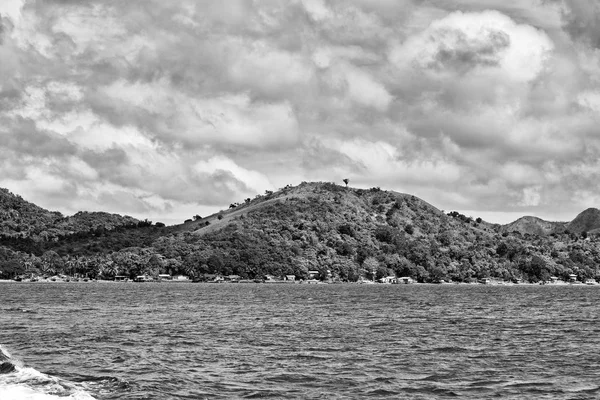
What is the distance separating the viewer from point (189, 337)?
7631 cm

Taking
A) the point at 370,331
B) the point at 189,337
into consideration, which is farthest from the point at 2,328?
the point at 370,331

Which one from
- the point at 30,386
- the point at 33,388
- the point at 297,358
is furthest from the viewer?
the point at 297,358

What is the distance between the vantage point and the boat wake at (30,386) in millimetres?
38094

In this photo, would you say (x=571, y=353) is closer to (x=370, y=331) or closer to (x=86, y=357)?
(x=370, y=331)

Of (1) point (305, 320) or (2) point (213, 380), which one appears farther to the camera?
(1) point (305, 320)

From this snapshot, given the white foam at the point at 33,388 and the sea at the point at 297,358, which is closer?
the white foam at the point at 33,388

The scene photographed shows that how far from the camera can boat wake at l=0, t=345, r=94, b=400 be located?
3809cm

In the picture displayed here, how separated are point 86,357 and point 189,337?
664 inches

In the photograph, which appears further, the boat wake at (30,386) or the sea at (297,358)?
the sea at (297,358)

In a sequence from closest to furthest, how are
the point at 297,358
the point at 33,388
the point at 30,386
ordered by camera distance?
the point at 33,388 < the point at 30,386 < the point at 297,358

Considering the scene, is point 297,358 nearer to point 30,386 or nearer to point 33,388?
point 30,386

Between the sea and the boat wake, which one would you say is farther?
the sea

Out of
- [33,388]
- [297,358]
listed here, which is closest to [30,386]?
[33,388]

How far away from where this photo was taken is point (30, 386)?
4078 centimetres
